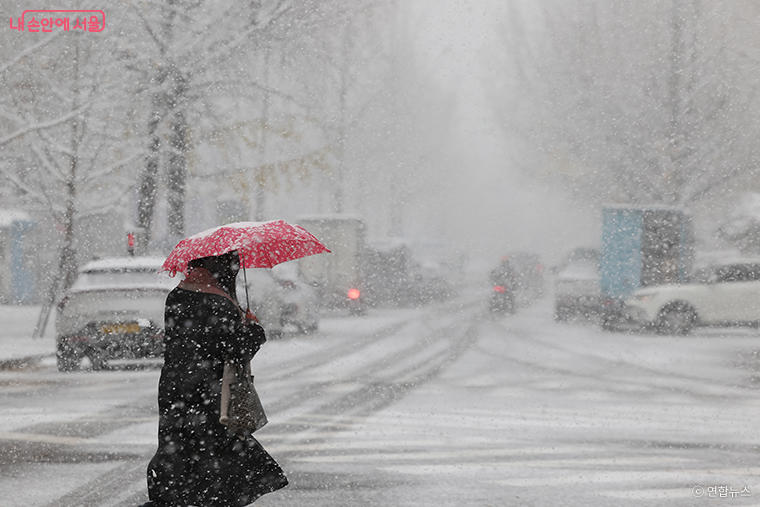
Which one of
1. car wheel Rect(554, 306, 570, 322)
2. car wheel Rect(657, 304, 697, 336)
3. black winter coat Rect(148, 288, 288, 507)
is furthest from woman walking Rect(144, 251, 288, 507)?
car wheel Rect(554, 306, 570, 322)

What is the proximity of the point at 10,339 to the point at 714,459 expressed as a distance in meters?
12.7

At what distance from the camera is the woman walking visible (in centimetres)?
339

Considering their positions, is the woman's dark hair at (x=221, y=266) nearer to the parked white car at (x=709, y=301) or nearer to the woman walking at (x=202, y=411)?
the woman walking at (x=202, y=411)

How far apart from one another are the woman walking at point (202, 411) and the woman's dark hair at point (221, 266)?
36 millimetres

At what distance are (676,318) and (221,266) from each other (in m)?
14.7

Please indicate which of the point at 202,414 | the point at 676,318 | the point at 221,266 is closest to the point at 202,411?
the point at 202,414

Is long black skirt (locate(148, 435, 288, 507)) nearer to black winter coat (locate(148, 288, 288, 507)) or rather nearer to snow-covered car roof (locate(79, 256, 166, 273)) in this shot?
black winter coat (locate(148, 288, 288, 507))

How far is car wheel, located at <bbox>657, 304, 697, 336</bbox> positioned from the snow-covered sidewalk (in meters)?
10.5

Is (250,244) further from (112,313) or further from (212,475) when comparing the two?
(112,313)

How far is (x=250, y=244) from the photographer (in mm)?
3543

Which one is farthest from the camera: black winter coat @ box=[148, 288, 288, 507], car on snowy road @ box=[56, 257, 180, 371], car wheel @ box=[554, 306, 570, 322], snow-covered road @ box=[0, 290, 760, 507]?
car wheel @ box=[554, 306, 570, 322]

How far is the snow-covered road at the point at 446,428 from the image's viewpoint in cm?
529

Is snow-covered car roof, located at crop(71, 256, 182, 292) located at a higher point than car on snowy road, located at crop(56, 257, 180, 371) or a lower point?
higher

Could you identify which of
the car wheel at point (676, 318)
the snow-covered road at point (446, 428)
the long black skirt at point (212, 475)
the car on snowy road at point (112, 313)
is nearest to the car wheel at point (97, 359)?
the car on snowy road at point (112, 313)
